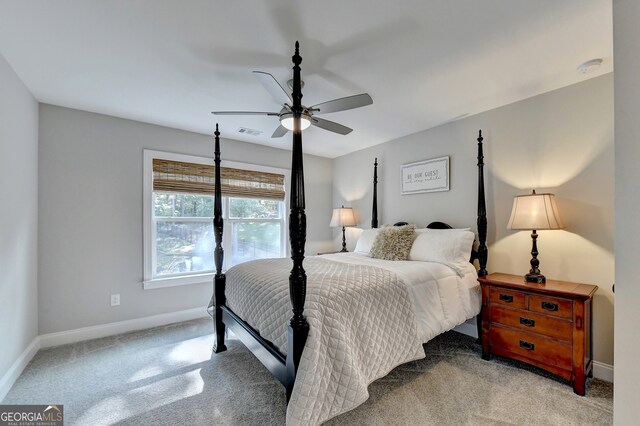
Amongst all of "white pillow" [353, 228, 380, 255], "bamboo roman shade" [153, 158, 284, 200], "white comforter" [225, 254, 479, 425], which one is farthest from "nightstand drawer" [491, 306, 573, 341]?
"bamboo roman shade" [153, 158, 284, 200]

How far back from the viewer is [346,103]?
2.01 metres

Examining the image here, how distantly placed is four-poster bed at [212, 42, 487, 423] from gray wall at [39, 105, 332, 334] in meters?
1.44

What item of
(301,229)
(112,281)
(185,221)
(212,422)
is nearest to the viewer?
(301,229)

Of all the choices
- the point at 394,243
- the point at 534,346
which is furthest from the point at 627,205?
the point at 394,243

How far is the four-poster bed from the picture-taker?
1496 millimetres

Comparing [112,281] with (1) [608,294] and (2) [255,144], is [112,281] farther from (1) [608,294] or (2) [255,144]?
(1) [608,294]

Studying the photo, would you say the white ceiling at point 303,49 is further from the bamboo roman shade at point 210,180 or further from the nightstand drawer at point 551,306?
the nightstand drawer at point 551,306

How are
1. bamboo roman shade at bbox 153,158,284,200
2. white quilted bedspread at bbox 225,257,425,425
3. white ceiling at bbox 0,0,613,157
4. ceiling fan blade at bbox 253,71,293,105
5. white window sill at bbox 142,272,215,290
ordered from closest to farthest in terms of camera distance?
white quilted bedspread at bbox 225,257,425,425
white ceiling at bbox 0,0,613,157
ceiling fan blade at bbox 253,71,293,105
white window sill at bbox 142,272,215,290
bamboo roman shade at bbox 153,158,284,200

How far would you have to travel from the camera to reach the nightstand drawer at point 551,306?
2027 mm

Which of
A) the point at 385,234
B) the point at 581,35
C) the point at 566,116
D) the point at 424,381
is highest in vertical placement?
the point at 581,35

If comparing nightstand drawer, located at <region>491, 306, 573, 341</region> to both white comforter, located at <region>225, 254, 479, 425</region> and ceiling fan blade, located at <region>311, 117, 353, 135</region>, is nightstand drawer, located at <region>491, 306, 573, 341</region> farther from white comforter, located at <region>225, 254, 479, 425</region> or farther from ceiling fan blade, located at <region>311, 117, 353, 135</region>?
ceiling fan blade, located at <region>311, 117, 353, 135</region>

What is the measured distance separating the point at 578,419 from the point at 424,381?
2.97 feet

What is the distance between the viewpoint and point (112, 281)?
120 inches

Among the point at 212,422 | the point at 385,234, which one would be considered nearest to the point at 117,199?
the point at 212,422
